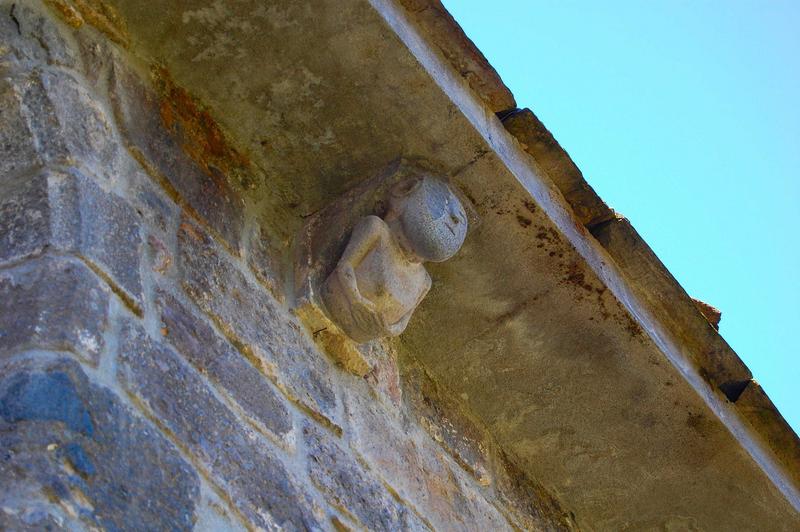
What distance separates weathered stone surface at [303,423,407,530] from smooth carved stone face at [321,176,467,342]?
1.07 feet

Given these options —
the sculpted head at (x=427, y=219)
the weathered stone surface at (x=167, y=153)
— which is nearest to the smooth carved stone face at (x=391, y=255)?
the sculpted head at (x=427, y=219)

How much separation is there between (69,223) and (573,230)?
143cm

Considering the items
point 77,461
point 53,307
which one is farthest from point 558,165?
point 77,461

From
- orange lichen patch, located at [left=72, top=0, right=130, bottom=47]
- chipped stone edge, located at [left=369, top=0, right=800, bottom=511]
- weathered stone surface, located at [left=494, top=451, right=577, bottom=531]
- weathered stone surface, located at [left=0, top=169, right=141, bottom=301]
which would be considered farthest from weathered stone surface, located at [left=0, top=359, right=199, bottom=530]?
weathered stone surface, located at [left=494, top=451, right=577, bottom=531]

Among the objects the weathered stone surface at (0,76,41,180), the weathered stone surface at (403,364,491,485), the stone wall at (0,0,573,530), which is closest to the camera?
the stone wall at (0,0,573,530)

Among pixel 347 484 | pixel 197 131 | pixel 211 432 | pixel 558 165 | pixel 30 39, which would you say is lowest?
pixel 347 484

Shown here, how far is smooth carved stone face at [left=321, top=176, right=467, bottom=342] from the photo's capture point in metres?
2.87

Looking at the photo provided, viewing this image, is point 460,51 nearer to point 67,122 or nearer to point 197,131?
point 197,131

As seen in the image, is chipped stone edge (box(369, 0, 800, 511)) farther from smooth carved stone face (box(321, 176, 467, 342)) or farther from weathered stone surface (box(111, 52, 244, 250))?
weathered stone surface (box(111, 52, 244, 250))

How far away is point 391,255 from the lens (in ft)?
9.50

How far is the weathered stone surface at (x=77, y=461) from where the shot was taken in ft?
5.83

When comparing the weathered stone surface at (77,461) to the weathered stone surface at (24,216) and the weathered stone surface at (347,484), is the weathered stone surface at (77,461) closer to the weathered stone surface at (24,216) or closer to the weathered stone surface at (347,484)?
the weathered stone surface at (24,216)

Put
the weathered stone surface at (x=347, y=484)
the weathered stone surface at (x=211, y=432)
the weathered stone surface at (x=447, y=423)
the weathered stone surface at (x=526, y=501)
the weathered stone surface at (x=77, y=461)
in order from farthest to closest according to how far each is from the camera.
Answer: the weathered stone surface at (x=526, y=501) < the weathered stone surface at (x=447, y=423) < the weathered stone surface at (x=347, y=484) < the weathered stone surface at (x=211, y=432) < the weathered stone surface at (x=77, y=461)

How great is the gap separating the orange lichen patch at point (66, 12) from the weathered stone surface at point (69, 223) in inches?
18.2
